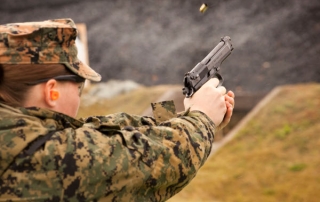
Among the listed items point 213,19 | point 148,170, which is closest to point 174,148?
point 148,170

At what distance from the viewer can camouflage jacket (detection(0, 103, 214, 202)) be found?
4.44 ft

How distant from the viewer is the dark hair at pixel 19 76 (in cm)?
140

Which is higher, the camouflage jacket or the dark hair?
the dark hair

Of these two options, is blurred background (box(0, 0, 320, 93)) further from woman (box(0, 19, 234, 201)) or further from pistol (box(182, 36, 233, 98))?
woman (box(0, 19, 234, 201))

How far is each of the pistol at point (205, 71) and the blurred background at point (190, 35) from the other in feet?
18.7

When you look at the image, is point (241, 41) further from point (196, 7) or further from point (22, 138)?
point (22, 138)

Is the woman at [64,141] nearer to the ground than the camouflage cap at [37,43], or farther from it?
nearer to the ground

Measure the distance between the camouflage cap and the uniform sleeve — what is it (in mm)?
198

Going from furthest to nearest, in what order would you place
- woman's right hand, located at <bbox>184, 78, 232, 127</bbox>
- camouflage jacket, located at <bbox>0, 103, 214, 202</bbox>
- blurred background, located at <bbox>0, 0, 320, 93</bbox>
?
blurred background, located at <bbox>0, 0, 320, 93</bbox>
woman's right hand, located at <bbox>184, 78, 232, 127</bbox>
camouflage jacket, located at <bbox>0, 103, 214, 202</bbox>

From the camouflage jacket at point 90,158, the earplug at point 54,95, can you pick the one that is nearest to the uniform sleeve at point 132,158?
the camouflage jacket at point 90,158

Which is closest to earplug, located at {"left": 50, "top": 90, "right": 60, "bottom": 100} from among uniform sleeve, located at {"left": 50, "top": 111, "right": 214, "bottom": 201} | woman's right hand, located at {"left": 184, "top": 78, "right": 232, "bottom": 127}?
uniform sleeve, located at {"left": 50, "top": 111, "right": 214, "bottom": 201}

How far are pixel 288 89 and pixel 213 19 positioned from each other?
2.40 metres

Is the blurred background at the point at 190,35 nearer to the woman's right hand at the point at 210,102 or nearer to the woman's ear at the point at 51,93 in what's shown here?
the woman's right hand at the point at 210,102

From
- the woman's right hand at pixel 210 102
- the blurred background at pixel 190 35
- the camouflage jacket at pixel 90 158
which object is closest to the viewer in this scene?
the camouflage jacket at pixel 90 158
